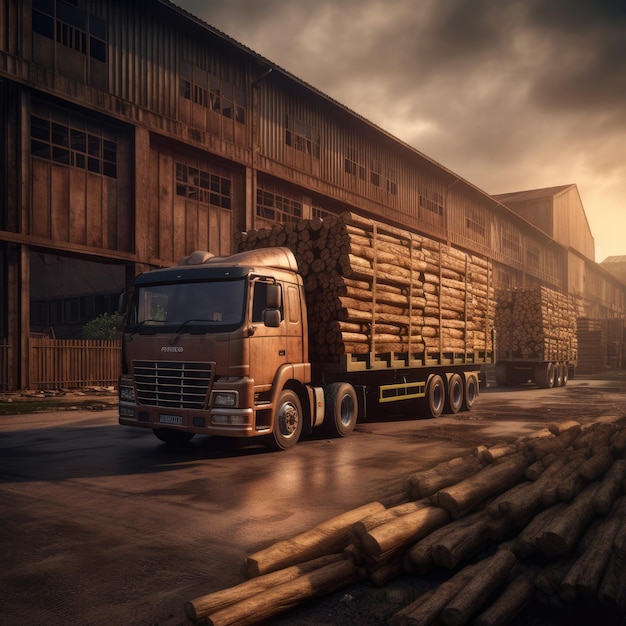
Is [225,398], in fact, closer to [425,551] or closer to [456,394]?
[425,551]

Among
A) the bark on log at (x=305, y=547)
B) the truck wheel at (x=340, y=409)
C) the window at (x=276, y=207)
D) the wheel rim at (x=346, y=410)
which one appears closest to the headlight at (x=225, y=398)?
the truck wheel at (x=340, y=409)

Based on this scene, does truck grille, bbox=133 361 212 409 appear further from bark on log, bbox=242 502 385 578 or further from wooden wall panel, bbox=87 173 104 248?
wooden wall panel, bbox=87 173 104 248

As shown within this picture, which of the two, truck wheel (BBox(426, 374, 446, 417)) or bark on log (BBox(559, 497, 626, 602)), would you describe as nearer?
bark on log (BBox(559, 497, 626, 602))

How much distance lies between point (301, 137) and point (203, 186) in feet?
20.1

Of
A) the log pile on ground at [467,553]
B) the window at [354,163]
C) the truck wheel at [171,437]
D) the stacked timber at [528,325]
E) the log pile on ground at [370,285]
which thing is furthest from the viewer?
the window at [354,163]

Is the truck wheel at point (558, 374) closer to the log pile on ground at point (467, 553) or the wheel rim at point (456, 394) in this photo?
the wheel rim at point (456, 394)

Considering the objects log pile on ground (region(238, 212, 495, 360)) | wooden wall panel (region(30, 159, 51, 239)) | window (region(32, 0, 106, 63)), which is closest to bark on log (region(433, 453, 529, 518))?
log pile on ground (region(238, 212, 495, 360))

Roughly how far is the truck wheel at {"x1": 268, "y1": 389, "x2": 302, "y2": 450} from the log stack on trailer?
1892 centimetres

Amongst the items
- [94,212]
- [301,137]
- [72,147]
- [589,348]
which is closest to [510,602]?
[94,212]

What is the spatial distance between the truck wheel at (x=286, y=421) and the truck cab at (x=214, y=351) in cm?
2

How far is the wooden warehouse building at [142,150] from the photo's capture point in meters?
18.4

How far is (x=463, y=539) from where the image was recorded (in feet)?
15.6

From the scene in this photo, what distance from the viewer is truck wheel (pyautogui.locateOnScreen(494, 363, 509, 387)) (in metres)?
28.3

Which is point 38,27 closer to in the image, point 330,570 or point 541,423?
point 541,423
